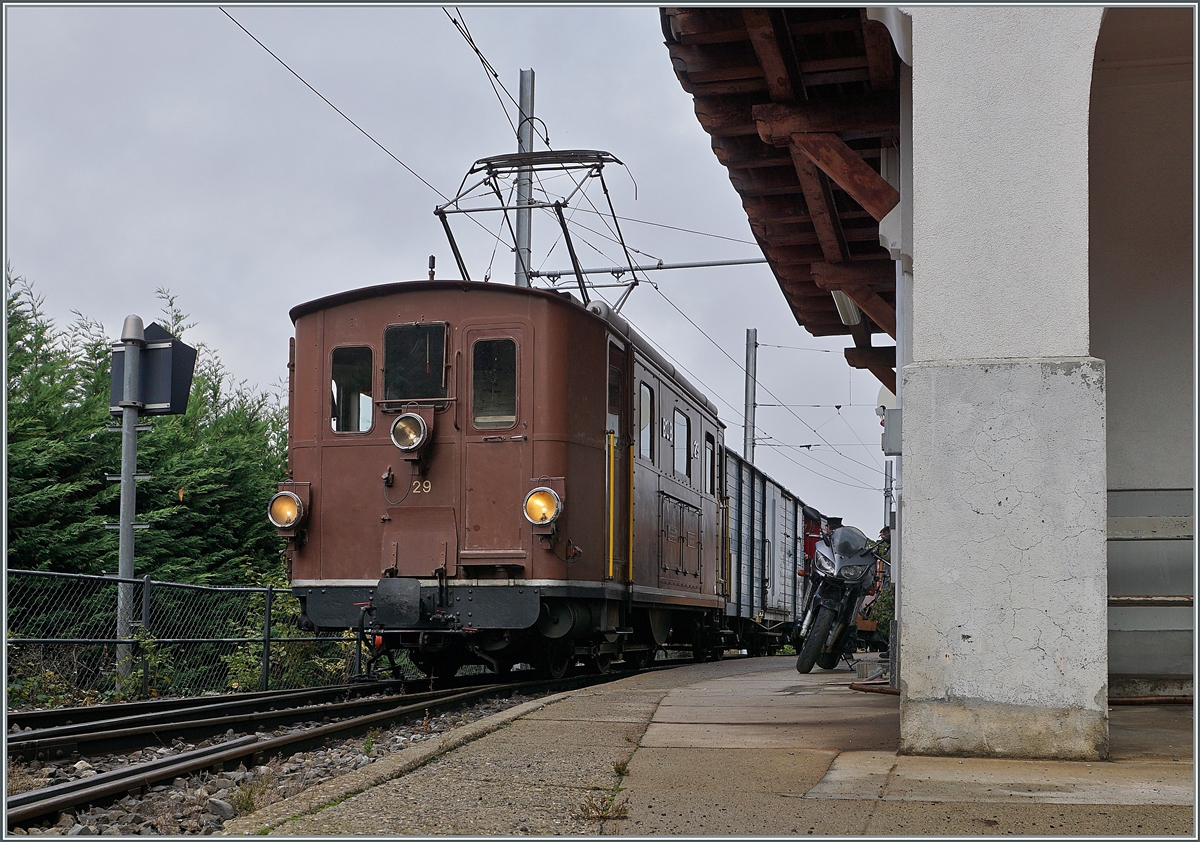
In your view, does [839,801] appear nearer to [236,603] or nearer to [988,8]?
[988,8]

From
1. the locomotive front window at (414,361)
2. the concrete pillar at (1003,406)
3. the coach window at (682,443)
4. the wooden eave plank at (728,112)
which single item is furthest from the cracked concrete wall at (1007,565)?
the coach window at (682,443)

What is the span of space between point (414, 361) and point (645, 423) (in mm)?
2555

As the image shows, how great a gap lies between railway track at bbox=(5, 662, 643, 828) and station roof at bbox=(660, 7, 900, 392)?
4664 mm

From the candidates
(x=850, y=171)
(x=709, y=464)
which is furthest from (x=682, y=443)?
(x=850, y=171)

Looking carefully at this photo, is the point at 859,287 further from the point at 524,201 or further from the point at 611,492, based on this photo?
the point at 524,201

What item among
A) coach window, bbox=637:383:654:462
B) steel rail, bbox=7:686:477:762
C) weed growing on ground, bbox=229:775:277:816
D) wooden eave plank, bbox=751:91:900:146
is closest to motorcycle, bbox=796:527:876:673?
coach window, bbox=637:383:654:462

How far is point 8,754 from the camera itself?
19.1 ft

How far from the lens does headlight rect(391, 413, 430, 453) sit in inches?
380

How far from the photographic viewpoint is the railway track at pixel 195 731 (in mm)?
4801

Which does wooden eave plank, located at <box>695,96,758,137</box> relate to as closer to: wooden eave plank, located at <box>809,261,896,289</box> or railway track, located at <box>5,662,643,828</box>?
wooden eave plank, located at <box>809,261,896,289</box>

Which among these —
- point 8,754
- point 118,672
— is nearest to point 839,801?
point 8,754

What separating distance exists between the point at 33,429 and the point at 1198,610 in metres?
12.1

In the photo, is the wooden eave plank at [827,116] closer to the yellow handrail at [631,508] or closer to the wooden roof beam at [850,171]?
the wooden roof beam at [850,171]

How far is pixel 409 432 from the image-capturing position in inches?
382
